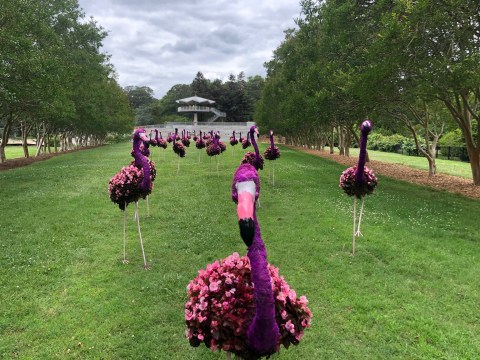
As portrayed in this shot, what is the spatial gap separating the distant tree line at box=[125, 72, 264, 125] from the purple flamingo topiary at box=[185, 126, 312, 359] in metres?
81.2

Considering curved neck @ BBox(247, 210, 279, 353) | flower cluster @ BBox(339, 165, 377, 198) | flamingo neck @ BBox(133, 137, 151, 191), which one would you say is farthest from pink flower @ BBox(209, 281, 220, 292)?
flower cluster @ BBox(339, 165, 377, 198)

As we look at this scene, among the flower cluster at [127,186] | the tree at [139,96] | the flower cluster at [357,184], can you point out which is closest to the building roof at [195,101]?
the tree at [139,96]

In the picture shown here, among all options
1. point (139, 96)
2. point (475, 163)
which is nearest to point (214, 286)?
point (475, 163)

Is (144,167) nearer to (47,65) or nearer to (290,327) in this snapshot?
(290,327)

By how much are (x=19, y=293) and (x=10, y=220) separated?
18.1 feet

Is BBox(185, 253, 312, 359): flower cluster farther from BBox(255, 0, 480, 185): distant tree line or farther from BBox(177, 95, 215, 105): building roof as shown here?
BBox(177, 95, 215, 105): building roof

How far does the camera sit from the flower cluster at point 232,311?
3541 millimetres

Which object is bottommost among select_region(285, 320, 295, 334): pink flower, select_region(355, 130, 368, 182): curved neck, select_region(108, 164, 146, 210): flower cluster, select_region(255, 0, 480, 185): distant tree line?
select_region(285, 320, 295, 334): pink flower

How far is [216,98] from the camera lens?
312 feet

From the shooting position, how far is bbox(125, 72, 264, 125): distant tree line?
9375 cm

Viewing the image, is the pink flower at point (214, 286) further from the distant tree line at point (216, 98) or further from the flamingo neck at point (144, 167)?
the distant tree line at point (216, 98)

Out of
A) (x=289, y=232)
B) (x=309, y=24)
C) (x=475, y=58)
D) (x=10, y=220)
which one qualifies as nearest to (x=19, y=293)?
(x=10, y=220)

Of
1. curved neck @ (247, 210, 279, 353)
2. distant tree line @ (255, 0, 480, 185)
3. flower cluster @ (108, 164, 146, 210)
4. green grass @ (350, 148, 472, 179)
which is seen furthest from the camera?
green grass @ (350, 148, 472, 179)

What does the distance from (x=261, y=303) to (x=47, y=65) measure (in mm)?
20856
